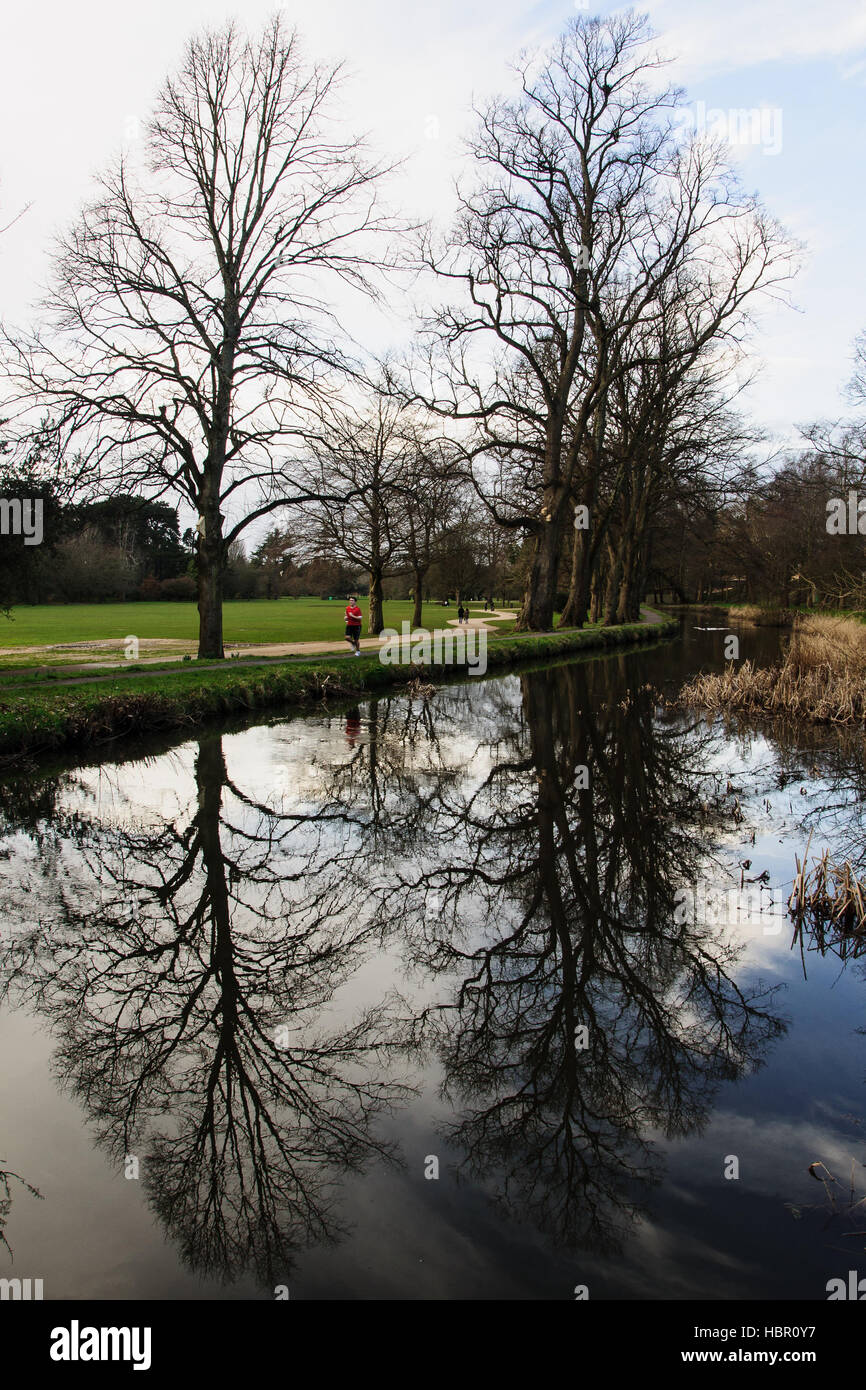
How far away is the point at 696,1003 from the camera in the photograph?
16.6ft

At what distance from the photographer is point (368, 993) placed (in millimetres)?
5223

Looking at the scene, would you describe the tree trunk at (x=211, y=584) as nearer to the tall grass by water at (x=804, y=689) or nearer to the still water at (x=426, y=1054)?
the tall grass by water at (x=804, y=689)

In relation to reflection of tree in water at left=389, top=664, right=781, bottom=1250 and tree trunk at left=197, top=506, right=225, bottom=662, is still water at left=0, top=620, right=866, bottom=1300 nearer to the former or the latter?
reflection of tree in water at left=389, top=664, right=781, bottom=1250

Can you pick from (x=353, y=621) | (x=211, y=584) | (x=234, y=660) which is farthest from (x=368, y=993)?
(x=353, y=621)

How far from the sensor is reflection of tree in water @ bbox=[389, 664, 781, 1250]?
3.69 metres

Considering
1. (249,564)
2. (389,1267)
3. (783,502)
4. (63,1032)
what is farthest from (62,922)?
(249,564)

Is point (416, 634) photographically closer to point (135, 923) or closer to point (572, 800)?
point (572, 800)

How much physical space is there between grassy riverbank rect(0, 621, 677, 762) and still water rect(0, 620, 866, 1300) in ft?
12.5

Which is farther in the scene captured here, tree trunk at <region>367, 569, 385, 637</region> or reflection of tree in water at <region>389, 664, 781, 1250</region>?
tree trunk at <region>367, 569, 385, 637</region>

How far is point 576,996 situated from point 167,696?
37.1 feet

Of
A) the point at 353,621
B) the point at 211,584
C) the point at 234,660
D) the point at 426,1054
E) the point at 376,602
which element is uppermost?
the point at 376,602

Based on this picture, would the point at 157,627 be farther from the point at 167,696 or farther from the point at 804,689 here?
the point at 804,689

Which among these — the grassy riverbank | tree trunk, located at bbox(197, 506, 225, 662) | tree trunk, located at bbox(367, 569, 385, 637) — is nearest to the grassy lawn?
tree trunk, located at bbox(367, 569, 385, 637)

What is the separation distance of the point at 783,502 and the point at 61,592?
49.5 m
